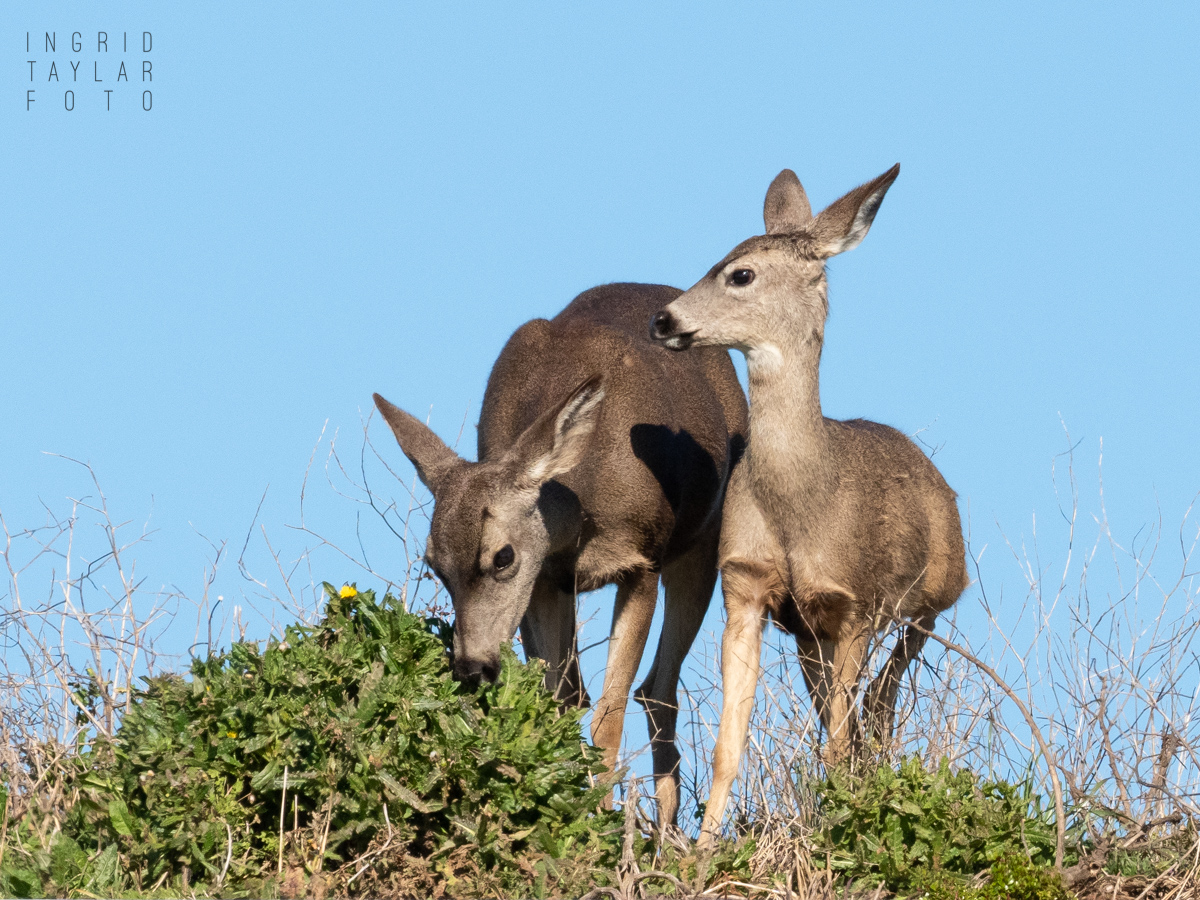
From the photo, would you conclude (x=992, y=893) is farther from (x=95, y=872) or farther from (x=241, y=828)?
(x=95, y=872)

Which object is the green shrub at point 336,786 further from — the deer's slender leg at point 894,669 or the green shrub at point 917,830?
the deer's slender leg at point 894,669

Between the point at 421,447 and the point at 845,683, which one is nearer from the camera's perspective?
the point at 845,683

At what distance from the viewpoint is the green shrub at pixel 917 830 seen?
6.24 metres

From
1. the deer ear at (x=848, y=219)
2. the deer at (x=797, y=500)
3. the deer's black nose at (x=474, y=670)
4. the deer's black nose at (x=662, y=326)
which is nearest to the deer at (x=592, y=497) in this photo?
the deer's black nose at (x=474, y=670)

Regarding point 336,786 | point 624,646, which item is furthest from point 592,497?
point 336,786

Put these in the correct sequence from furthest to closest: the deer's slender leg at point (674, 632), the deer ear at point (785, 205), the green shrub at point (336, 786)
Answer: the deer's slender leg at point (674, 632) < the deer ear at point (785, 205) < the green shrub at point (336, 786)

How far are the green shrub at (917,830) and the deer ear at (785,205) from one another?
11.9 feet

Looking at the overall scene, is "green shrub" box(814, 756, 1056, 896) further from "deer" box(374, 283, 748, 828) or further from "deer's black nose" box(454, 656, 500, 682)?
"deer's black nose" box(454, 656, 500, 682)

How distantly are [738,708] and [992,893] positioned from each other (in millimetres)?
1915

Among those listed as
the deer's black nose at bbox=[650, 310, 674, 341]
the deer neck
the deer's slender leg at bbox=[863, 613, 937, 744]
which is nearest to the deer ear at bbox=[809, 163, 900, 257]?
the deer neck

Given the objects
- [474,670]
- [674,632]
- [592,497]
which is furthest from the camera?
[674,632]

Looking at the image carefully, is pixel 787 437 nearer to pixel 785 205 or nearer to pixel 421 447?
pixel 785 205

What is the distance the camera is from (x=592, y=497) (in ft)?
29.2

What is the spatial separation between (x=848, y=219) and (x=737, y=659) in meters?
2.31
